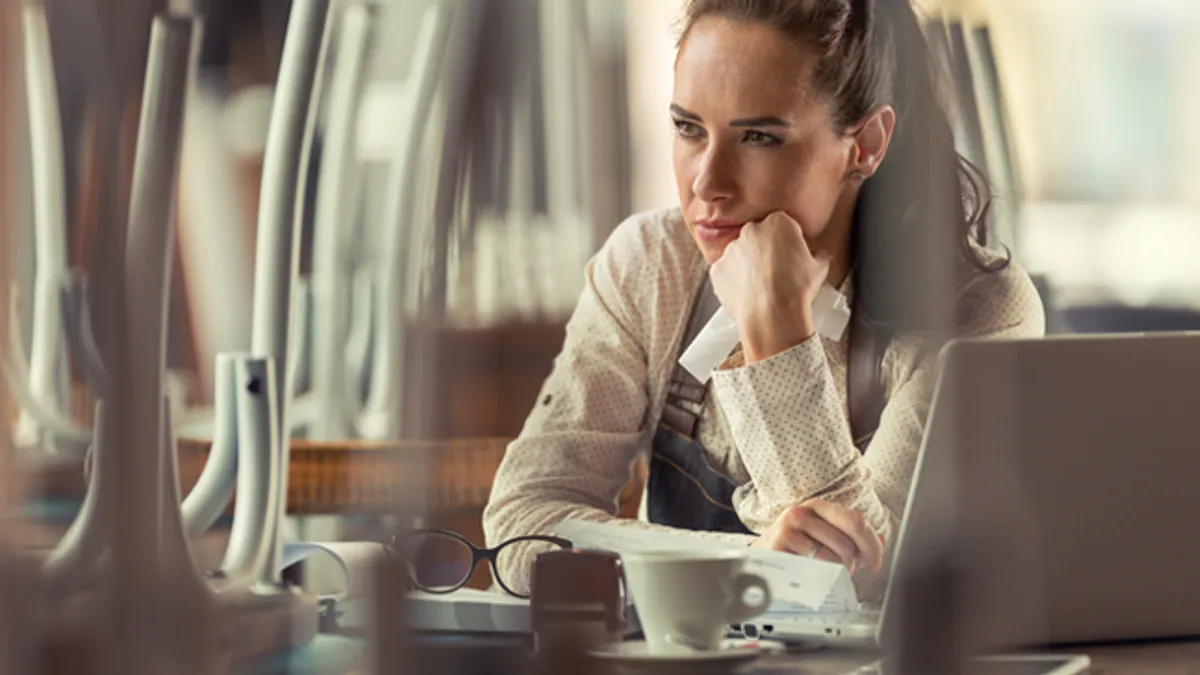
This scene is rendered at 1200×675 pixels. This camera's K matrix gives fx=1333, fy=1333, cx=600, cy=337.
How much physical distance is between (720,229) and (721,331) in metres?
0.08

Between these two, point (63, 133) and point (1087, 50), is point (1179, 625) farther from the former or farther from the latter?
point (1087, 50)

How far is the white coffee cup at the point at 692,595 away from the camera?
0.43 metres

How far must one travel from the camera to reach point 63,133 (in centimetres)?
27

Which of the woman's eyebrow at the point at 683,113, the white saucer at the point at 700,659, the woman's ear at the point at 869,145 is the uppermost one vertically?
the woman's eyebrow at the point at 683,113

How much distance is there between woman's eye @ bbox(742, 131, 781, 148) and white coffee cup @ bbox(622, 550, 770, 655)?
2.01 feet

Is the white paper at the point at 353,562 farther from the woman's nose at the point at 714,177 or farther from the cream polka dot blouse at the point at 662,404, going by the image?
the woman's nose at the point at 714,177

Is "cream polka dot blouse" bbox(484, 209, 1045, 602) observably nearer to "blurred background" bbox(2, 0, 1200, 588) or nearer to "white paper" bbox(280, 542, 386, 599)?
"blurred background" bbox(2, 0, 1200, 588)

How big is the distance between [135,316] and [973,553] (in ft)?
0.69

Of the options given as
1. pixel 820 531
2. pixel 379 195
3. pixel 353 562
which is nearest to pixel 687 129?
pixel 820 531

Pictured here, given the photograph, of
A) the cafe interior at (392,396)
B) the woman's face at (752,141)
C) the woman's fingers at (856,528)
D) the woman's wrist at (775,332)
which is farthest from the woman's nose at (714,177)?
the cafe interior at (392,396)

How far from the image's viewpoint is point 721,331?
958 millimetres

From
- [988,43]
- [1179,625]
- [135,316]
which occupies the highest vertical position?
[988,43]

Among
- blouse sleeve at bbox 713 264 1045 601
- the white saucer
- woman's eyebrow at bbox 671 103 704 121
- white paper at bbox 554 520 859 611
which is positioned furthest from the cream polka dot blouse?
the white saucer

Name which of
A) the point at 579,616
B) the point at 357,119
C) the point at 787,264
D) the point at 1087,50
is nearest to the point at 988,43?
the point at 787,264
